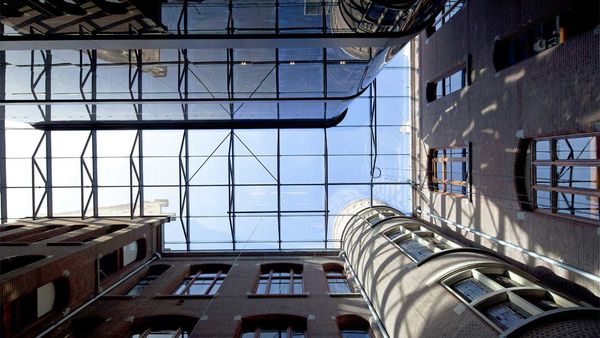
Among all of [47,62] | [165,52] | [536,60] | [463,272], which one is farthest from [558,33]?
[47,62]

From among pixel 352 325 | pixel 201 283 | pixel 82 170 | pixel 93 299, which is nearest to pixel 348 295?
pixel 352 325

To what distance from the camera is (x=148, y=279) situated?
1842 centimetres

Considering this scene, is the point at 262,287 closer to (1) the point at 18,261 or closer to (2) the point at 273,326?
(2) the point at 273,326

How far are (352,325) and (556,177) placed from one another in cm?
828

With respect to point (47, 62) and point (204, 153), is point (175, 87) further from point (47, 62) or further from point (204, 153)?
point (204, 153)

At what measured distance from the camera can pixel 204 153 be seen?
72.0ft

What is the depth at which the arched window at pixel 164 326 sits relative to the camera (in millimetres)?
13445

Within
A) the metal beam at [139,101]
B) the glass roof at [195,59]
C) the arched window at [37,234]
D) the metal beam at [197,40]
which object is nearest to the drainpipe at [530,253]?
the metal beam at [197,40]

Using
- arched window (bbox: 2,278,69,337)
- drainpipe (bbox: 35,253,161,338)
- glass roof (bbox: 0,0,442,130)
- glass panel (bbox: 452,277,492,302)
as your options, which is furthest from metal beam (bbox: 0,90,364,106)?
glass panel (bbox: 452,277,492,302)

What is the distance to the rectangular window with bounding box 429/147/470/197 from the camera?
15789 millimetres

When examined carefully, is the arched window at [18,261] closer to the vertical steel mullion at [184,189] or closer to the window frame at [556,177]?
the vertical steel mullion at [184,189]

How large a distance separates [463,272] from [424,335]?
2274 millimetres

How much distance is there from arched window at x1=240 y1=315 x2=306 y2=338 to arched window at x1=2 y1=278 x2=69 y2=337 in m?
6.46

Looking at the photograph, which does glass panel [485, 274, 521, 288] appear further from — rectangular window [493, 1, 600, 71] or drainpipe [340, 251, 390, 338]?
rectangular window [493, 1, 600, 71]
